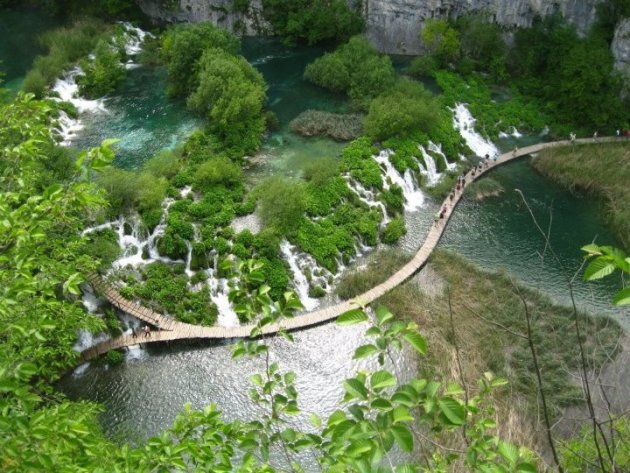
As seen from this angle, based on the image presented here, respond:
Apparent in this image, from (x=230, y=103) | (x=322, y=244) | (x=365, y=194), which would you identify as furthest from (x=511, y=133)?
(x=230, y=103)

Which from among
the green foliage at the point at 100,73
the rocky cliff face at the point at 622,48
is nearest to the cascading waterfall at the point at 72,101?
the green foliage at the point at 100,73

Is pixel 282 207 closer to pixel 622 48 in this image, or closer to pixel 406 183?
pixel 406 183

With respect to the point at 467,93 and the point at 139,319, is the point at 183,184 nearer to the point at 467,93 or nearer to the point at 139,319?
the point at 139,319

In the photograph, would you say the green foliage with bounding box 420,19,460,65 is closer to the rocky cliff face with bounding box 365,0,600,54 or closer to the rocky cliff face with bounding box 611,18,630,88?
the rocky cliff face with bounding box 365,0,600,54

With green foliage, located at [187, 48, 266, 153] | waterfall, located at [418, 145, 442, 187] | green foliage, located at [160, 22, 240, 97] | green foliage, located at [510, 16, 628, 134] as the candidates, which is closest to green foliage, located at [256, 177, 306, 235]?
green foliage, located at [187, 48, 266, 153]

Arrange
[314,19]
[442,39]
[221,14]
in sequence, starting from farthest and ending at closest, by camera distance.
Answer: [221,14]
[314,19]
[442,39]

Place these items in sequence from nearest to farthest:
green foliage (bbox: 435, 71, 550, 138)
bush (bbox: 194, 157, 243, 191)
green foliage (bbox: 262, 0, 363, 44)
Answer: bush (bbox: 194, 157, 243, 191)
green foliage (bbox: 435, 71, 550, 138)
green foliage (bbox: 262, 0, 363, 44)

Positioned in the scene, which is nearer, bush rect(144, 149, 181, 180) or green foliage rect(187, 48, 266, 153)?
bush rect(144, 149, 181, 180)
